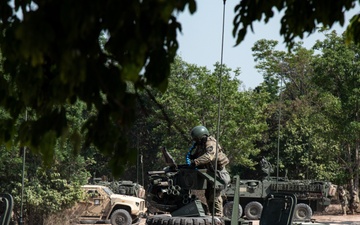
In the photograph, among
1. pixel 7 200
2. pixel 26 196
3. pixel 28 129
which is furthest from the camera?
pixel 26 196

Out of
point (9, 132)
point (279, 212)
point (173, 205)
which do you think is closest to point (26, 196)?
point (173, 205)

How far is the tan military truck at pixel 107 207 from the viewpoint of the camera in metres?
30.4

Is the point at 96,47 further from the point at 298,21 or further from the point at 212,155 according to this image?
the point at 212,155

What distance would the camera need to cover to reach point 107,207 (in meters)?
30.5

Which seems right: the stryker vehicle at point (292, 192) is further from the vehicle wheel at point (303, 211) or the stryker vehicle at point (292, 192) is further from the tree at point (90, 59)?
the tree at point (90, 59)

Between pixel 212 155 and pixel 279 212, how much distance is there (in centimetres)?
209

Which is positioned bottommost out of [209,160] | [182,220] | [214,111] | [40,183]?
[182,220]

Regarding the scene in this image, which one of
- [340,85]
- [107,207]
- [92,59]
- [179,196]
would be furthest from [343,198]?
[92,59]

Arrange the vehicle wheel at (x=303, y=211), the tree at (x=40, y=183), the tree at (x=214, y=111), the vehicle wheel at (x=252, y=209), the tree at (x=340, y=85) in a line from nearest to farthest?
the tree at (x=40, y=183) < the vehicle wheel at (x=303, y=211) < the vehicle wheel at (x=252, y=209) < the tree at (x=340, y=85) < the tree at (x=214, y=111)

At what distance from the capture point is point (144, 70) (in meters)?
4.40

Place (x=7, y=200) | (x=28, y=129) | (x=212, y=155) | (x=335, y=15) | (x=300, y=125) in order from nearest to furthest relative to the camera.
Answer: (x=28, y=129)
(x=335, y=15)
(x=7, y=200)
(x=212, y=155)
(x=300, y=125)

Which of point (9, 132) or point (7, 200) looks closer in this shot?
point (9, 132)

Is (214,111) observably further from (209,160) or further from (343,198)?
(209,160)

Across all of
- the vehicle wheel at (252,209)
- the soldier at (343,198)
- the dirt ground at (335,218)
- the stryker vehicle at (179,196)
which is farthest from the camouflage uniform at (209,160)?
the soldier at (343,198)
